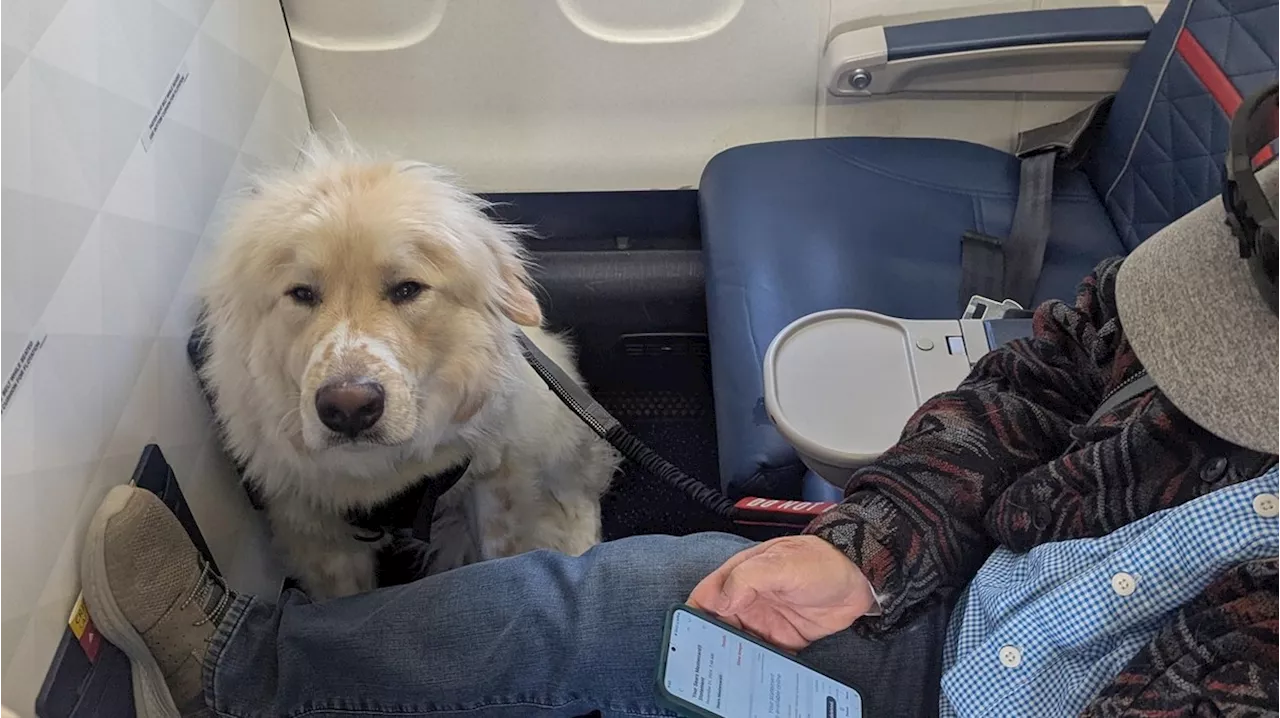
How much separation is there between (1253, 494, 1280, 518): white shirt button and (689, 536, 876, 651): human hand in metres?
0.31

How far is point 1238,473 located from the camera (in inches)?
27.9

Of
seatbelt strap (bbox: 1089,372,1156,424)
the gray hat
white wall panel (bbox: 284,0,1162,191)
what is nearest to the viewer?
the gray hat

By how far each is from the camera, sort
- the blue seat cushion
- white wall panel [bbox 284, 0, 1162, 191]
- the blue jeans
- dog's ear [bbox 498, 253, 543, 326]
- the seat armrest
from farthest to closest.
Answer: white wall panel [bbox 284, 0, 1162, 191]
the seat armrest
the blue seat cushion
dog's ear [bbox 498, 253, 543, 326]
the blue jeans

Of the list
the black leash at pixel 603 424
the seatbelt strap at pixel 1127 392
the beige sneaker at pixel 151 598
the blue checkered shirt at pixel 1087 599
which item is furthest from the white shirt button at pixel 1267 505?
the beige sneaker at pixel 151 598

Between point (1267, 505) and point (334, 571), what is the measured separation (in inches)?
44.1

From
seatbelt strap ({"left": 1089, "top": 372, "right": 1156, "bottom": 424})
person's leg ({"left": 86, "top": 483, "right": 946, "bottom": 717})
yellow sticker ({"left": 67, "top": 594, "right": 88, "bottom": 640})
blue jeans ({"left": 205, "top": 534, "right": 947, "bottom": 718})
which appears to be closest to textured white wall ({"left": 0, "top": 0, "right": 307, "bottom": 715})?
yellow sticker ({"left": 67, "top": 594, "right": 88, "bottom": 640})

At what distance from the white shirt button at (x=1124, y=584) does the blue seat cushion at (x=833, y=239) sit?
1.75 ft

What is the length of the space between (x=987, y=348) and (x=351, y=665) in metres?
0.82

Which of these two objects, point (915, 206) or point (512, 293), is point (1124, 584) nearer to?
point (512, 293)

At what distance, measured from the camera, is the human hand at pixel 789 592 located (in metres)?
0.84

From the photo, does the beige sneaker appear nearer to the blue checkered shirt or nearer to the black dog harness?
the black dog harness

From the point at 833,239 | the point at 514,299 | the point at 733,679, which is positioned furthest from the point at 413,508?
the point at 833,239

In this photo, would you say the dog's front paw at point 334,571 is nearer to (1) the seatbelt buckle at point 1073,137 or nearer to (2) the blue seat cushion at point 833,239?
(2) the blue seat cushion at point 833,239

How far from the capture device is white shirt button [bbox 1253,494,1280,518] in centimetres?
66
